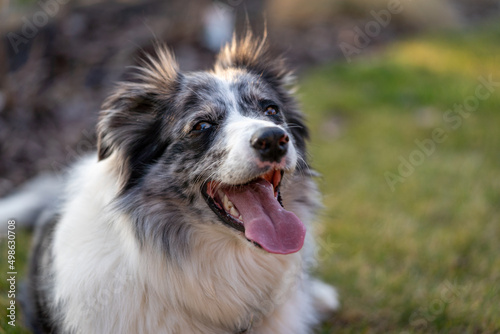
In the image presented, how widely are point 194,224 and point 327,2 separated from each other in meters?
9.40

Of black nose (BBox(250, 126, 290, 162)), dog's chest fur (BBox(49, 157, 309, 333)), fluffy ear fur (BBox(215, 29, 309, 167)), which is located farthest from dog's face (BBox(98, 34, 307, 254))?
fluffy ear fur (BBox(215, 29, 309, 167))

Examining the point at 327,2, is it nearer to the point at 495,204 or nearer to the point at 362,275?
the point at 495,204

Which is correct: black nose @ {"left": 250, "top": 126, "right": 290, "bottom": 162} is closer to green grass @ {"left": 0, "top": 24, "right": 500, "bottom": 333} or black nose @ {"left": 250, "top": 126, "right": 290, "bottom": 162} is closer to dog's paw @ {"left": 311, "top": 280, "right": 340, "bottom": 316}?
green grass @ {"left": 0, "top": 24, "right": 500, "bottom": 333}

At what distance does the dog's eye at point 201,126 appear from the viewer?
2.60 meters

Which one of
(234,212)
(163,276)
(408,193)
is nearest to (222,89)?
(234,212)

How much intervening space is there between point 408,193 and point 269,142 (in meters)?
3.35

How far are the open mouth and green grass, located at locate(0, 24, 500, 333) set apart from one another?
2.86 ft

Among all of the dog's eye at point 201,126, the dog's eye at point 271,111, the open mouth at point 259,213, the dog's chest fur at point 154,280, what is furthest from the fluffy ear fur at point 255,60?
the dog's chest fur at point 154,280

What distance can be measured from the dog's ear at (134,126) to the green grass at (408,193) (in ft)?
4.32

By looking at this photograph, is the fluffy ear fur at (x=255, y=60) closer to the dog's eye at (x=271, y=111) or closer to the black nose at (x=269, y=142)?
the dog's eye at (x=271, y=111)

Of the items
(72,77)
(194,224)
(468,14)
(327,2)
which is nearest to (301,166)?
(194,224)

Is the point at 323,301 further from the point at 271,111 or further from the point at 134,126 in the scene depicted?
the point at 134,126

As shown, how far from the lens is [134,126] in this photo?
106 inches

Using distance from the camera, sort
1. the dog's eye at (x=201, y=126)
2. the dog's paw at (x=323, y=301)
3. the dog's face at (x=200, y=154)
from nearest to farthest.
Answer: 1. the dog's face at (x=200, y=154)
2. the dog's eye at (x=201, y=126)
3. the dog's paw at (x=323, y=301)
